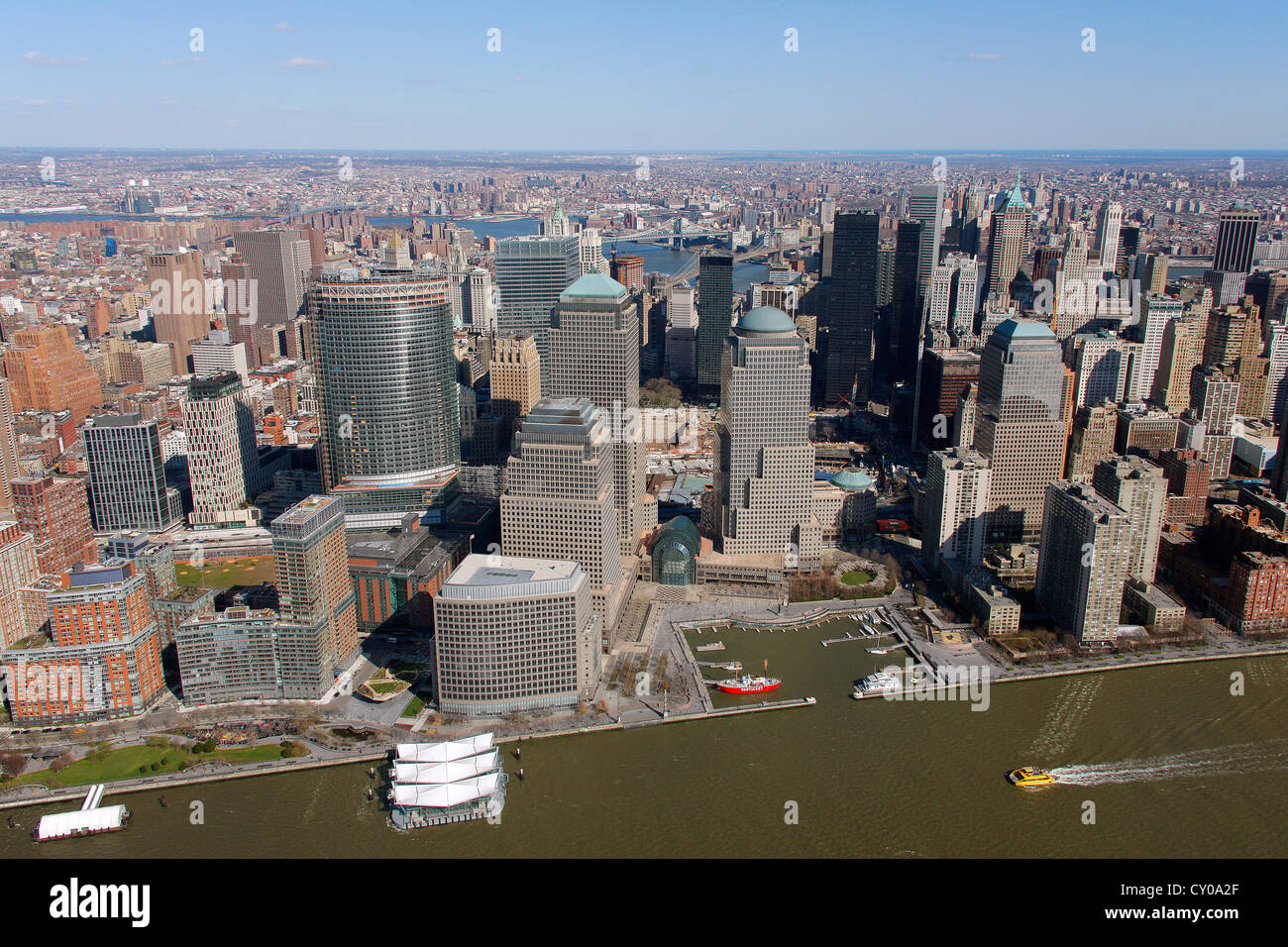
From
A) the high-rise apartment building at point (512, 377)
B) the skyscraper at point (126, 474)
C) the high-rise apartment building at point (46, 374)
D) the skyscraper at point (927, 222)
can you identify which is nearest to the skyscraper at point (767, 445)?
the high-rise apartment building at point (512, 377)

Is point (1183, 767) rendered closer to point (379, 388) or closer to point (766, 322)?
point (766, 322)

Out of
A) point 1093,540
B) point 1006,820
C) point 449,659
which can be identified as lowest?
point 1006,820

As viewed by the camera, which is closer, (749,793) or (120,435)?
(749,793)

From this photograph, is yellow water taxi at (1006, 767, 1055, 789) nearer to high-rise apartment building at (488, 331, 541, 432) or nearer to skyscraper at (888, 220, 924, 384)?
high-rise apartment building at (488, 331, 541, 432)

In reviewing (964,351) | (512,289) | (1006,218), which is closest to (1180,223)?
(1006,218)

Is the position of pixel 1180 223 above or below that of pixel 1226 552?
above

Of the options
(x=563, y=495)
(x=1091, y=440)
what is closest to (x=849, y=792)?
(x=563, y=495)

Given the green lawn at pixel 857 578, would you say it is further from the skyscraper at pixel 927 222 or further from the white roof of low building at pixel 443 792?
the skyscraper at pixel 927 222

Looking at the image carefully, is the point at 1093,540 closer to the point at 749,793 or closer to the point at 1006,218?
the point at 749,793
